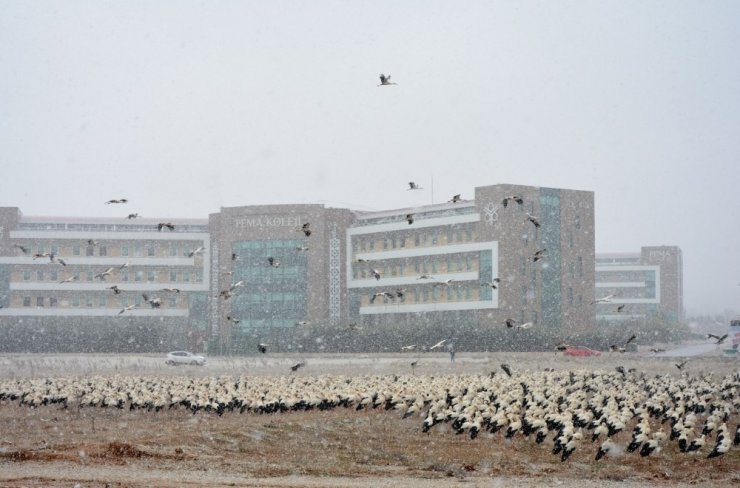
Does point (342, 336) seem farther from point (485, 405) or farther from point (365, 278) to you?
point (485, 405)

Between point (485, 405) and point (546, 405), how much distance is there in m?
1.82

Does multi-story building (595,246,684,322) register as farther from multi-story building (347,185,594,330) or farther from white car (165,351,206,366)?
white car (165,351,206,366)

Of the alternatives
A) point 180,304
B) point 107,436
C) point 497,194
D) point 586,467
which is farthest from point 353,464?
point 180,304

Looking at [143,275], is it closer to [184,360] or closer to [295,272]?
[295,272]

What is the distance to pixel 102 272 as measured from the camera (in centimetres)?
9294

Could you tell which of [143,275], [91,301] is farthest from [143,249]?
[91,301]

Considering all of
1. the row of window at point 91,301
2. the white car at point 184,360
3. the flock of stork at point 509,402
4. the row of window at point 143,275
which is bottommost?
the white car at point 184,360

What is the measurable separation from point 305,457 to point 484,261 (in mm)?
58831

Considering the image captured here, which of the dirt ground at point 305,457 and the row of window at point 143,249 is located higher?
the row of window at point 143,249

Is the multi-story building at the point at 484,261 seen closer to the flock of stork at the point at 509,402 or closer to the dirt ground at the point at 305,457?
the flock of stork at the point at 509,402

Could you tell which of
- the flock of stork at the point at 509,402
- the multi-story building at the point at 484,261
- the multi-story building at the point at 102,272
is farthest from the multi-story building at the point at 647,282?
the flock of stork at the point at 509,402

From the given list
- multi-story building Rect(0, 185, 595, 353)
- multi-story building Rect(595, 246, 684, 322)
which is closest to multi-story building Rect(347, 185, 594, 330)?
multi-story building Rect(0, 185, 595, 353)

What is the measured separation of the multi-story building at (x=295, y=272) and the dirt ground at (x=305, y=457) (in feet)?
157

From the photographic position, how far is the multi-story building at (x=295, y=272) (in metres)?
81.6
